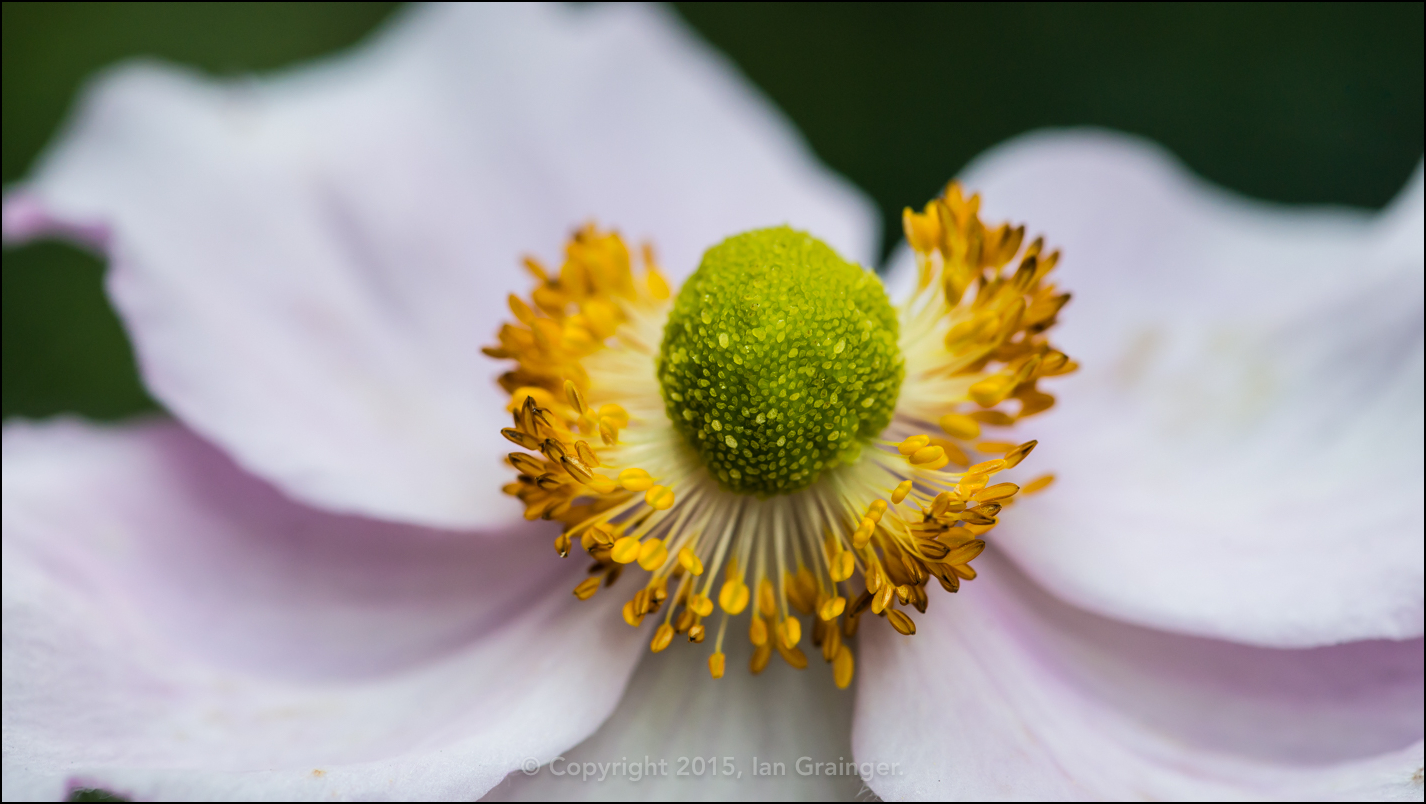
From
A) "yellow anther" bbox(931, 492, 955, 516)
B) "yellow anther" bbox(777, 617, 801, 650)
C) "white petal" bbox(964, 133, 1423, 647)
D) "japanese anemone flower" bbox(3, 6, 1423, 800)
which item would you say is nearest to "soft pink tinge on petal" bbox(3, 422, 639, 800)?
"japanese anemone flower" bbox(3, 6, 1423, 800)

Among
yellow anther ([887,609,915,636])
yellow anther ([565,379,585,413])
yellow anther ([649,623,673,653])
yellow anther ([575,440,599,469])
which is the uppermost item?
yellow anther ([565,379,585,413])

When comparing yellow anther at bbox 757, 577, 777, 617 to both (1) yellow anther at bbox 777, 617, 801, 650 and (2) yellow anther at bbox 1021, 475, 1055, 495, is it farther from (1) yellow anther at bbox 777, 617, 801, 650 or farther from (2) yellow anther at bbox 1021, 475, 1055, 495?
(2) yellow anther at bbox 1021, 475, 1055, 495

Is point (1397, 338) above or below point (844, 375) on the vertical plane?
above

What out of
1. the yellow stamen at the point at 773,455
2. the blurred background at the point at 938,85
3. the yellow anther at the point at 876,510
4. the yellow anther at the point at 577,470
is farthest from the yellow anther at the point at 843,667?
the blurred background at the point at 938,85

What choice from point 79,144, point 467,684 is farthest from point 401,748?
point 79,144

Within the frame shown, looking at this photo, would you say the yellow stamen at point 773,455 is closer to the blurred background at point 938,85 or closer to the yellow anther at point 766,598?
the yellow anther at point 766,598

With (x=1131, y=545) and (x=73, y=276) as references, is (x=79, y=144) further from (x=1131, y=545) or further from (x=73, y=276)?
(x=1131, y=545)

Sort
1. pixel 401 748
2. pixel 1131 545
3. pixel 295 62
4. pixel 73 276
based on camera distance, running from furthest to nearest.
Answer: pixel 295 62
pixel 73 276
pixel 1131 545
pixel 401 748

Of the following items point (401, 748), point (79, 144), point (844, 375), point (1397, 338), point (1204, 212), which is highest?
point (1204, 212)
